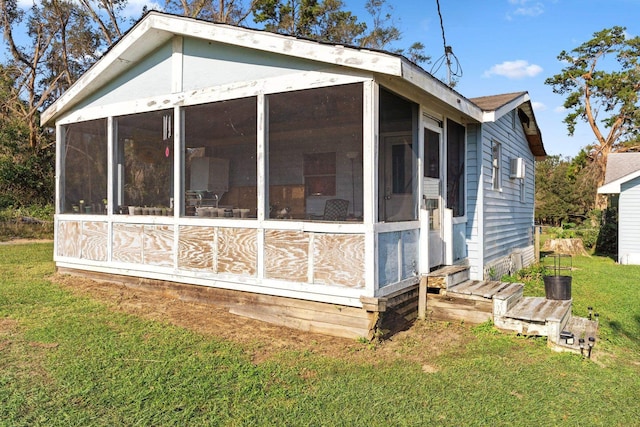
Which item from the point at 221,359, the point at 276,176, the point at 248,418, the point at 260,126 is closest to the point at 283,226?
the point at 276,176

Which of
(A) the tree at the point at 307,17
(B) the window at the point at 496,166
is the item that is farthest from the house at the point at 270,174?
(A) the tree at the point at 307,17

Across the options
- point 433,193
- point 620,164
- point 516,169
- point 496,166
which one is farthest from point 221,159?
point 620,164

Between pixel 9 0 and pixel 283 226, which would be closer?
pixel 283 226

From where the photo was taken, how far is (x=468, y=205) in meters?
7.05

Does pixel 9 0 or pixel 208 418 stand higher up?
pixel 9 0

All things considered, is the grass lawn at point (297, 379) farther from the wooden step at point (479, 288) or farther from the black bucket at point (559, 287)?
the black bucket at point (559, 287)

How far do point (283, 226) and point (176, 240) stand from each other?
178 cm

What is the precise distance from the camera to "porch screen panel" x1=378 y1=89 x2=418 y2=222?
4.68 metres

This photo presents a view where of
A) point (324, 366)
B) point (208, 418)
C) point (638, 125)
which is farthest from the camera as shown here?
point (638, 125)

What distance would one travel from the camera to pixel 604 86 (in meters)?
25.3

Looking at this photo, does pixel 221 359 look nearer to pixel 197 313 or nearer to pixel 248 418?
pixel 248 418

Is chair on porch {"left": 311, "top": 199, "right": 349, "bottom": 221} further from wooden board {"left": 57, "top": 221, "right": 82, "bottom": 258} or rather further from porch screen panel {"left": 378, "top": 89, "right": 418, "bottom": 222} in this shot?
wooden board {"left": 57, "top": 221, "right": 82, "bottom": 258}

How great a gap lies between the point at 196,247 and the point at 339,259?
2126mm

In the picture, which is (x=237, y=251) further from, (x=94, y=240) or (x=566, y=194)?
(x=566, y=194)
